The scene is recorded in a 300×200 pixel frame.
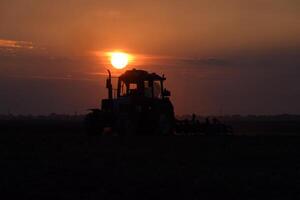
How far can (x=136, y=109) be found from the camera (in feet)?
109

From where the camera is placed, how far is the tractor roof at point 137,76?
1305 inches

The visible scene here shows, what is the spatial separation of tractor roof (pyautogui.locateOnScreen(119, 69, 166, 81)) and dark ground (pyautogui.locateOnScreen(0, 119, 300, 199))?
8.82 m

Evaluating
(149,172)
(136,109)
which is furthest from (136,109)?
(149,172)

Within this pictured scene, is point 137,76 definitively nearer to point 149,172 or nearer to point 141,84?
point 141,84

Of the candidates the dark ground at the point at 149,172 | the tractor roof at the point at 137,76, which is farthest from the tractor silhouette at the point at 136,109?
the dark ground at the point at 149,172

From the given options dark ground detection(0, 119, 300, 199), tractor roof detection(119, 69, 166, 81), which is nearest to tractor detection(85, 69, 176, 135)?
tractor roof detection(119, 69, 166, 81)

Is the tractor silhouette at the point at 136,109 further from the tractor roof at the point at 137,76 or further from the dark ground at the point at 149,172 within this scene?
the dark ground at the point at 149,172

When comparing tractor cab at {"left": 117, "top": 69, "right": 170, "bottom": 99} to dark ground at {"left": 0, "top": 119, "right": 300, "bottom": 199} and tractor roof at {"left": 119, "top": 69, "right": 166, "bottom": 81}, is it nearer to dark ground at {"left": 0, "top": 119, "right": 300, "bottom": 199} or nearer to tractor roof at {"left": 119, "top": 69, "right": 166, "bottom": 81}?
tractor roof at {"left": 119, "top": 69, "right": 166, "bottom": 81}

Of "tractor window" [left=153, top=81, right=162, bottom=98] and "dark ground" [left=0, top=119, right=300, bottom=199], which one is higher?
"tractor window" [left=153, top=81, right=162, bottom=98]

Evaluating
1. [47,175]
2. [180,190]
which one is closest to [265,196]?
[180,190]

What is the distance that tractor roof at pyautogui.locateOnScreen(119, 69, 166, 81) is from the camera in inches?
1305

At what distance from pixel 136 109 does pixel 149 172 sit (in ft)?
55.5

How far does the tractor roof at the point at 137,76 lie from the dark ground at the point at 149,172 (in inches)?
347

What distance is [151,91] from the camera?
33.7 metres
